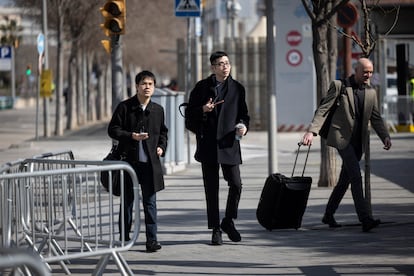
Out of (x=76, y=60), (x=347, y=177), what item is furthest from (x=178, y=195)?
(x=76, y=60)

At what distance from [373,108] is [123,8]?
5517mm

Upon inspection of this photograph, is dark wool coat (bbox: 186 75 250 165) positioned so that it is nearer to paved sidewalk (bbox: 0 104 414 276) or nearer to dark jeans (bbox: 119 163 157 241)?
dark jeans (bbox: 119 163 157 241)

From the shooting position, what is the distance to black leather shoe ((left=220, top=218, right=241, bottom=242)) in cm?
1138

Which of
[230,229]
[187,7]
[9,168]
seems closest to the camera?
[9,168]

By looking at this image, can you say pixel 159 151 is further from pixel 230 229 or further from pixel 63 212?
pixel 63 212

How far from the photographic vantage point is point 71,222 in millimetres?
9102

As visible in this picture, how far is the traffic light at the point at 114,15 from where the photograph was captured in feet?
54.0

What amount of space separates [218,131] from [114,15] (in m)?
5.70

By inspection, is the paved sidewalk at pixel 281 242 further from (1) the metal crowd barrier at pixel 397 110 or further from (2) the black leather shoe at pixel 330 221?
(1) the metal crowd barrier at pixel 397 110

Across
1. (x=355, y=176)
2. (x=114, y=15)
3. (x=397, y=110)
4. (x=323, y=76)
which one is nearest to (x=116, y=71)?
(x=114, y=15)

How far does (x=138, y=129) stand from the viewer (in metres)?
11.0

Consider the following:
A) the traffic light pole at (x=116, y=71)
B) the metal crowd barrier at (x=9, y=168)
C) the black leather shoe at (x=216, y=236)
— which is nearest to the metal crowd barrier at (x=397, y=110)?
the traffic light pole at (x=116, y=71)

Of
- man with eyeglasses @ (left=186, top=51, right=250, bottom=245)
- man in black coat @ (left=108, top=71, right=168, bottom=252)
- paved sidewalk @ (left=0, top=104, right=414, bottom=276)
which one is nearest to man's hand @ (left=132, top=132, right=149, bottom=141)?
man in black coat @ (left=108, top=71, right=168, bottom=252)

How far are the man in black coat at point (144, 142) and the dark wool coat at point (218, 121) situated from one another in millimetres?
395
